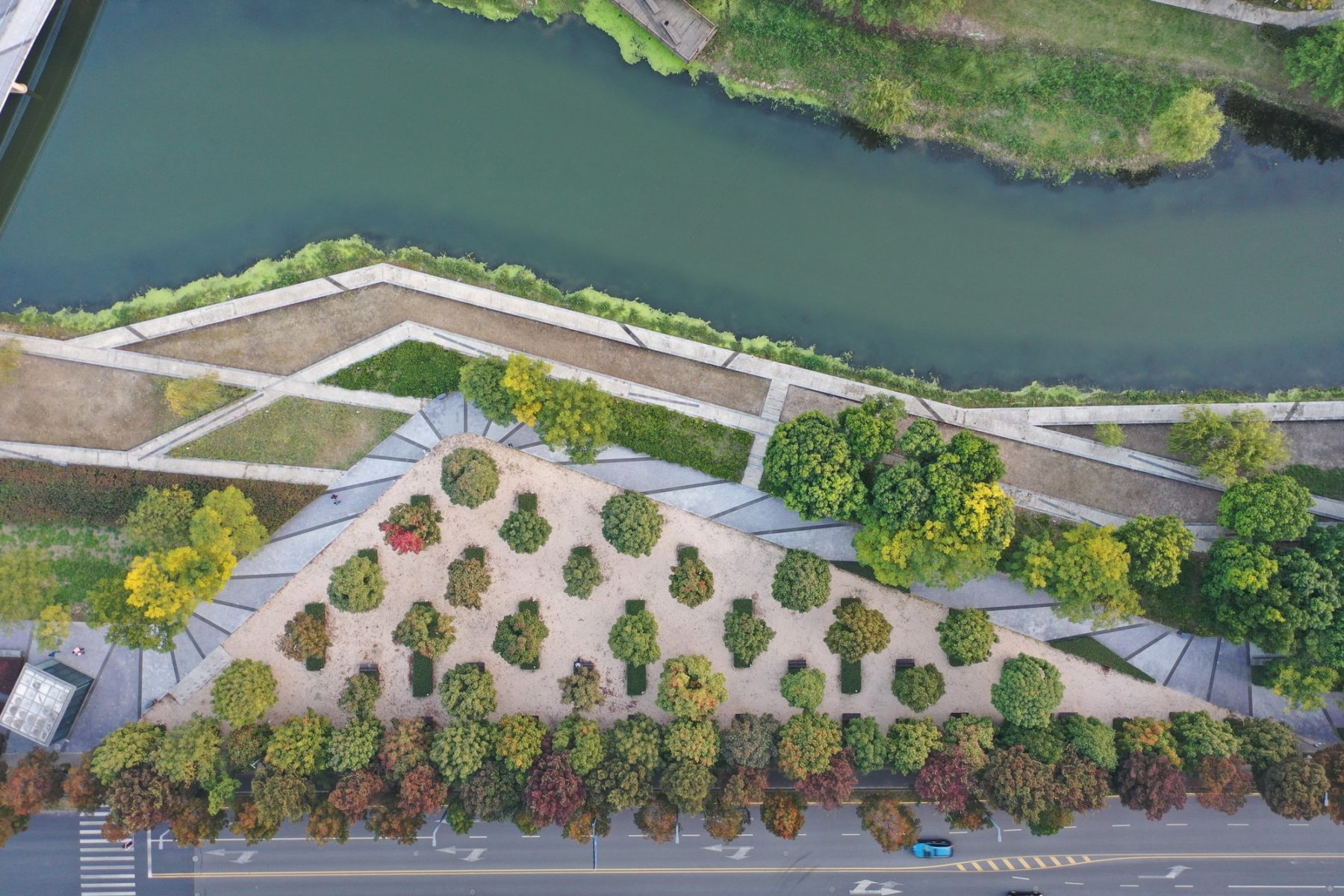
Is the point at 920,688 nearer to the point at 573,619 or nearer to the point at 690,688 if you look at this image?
the point at 690,688

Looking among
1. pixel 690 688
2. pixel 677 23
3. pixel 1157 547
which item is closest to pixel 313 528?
pixel 690 688

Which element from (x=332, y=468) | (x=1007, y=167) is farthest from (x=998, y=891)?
(x=332, y=468)

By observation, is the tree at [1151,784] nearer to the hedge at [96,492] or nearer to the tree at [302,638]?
the tree at [302,638]

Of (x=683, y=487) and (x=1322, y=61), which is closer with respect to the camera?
(x=1322, y=61)

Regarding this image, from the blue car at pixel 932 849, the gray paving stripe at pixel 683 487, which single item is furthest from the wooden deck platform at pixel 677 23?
the blue car at pixel 932 849

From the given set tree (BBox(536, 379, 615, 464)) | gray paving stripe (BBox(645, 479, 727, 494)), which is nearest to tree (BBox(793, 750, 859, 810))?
gray paving stripe (BBox(645, 479, 727, 494))

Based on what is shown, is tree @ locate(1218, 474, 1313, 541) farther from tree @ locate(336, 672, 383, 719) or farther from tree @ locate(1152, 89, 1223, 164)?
tree @ locate(336, 672, 383, 719)
